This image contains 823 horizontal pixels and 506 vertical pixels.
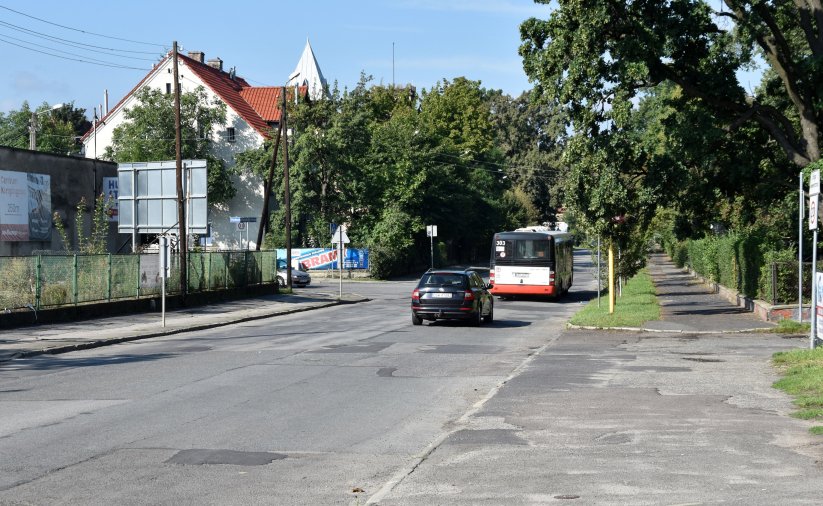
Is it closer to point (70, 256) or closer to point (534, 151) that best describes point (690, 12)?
point (70, 256)

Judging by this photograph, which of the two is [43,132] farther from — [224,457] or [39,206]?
[224,457]

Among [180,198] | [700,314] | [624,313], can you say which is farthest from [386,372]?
[180,198]

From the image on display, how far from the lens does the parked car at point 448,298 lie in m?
25.9

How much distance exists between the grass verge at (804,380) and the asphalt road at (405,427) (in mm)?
233

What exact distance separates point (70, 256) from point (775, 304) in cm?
1950

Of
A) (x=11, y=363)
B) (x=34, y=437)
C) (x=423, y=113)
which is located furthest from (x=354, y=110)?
(x=34, y=437)

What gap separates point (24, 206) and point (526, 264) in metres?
23.4

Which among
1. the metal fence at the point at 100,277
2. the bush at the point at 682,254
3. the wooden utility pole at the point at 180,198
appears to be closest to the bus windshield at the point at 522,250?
the metal fence at the point at 100,277

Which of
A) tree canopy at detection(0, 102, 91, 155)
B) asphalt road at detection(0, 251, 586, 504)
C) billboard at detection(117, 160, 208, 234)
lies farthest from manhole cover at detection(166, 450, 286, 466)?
tree canopy at detection(0, 102, 91, 155)

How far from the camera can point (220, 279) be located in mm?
37562

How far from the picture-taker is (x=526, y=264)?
39719mm

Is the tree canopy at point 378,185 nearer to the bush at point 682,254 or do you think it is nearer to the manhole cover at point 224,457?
the bush at point 682,254

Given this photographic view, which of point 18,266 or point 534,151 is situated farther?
point 534,151

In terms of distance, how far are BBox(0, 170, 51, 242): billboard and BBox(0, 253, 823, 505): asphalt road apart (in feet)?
86.4
